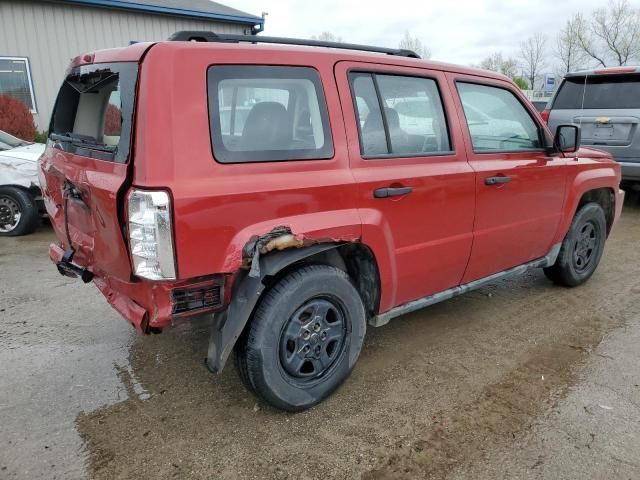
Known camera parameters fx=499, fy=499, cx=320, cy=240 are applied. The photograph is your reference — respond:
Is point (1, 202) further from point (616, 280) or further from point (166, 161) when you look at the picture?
point (616, 280)

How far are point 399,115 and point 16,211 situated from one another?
5.65 m

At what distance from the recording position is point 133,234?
7.23 feet

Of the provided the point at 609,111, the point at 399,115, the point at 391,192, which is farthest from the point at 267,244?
the point at 609,111

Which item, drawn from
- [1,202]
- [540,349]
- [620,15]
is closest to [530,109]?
[540,349]

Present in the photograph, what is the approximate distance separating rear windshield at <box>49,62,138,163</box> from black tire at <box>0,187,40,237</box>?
12.1 feet

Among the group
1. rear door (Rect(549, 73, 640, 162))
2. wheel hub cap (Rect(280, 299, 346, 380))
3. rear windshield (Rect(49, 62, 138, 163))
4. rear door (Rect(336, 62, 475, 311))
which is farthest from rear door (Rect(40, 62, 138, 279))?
rear door (Rect(549, 73, 640, 162))

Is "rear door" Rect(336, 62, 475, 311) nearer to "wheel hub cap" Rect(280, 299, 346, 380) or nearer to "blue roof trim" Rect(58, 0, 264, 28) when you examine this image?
"wheel hub cap" Rect(280, 299, 346, 380)

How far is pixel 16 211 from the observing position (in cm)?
650

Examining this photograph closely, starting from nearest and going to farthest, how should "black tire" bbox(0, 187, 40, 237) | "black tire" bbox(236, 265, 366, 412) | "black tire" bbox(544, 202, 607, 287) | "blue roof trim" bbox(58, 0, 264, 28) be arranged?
1. "black tire" bbox(236, 265, 366, 412)
2. "black tire" bbox(544, 202, 607, 287)
3. "black tire" bbox(0, 187, 40, 237)
4. "blue roof trim" bbox(58, 0, 264, 28)

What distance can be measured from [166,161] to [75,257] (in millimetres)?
1171

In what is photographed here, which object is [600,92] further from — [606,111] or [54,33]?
[54,33]

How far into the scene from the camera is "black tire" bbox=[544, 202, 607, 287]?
438cm

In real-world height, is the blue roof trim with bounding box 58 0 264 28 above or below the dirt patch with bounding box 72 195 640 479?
above

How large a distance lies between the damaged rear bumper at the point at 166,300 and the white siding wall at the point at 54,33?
35.7ft
